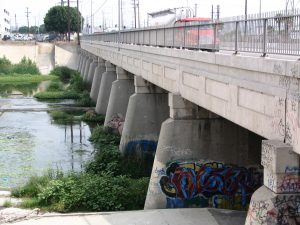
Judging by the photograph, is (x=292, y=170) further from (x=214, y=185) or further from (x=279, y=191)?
(x=214, y=185)

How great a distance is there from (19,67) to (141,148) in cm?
6698

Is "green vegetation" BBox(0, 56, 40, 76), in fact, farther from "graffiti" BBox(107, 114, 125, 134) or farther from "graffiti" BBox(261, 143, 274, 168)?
"graffiti" BBox(261, 143, 274, 168)

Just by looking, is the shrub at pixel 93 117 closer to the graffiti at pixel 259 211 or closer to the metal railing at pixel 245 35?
the metal railing at pixel 245 35

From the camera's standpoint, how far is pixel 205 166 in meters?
17.6

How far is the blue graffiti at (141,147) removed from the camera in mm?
26297

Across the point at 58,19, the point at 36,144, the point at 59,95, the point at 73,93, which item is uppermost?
the point at 58,19

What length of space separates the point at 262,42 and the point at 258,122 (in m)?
1.64

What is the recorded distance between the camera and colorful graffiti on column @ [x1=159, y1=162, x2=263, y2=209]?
57.2 ft

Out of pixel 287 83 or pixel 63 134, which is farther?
pixel 63 134

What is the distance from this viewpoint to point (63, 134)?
3719 cm

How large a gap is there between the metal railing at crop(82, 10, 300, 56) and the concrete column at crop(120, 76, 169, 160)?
5797 mm

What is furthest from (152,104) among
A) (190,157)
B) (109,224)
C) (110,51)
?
(110,51)

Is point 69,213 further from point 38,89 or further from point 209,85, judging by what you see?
point 38,89

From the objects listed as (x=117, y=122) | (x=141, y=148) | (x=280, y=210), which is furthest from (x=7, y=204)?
(x=117, y=122)
